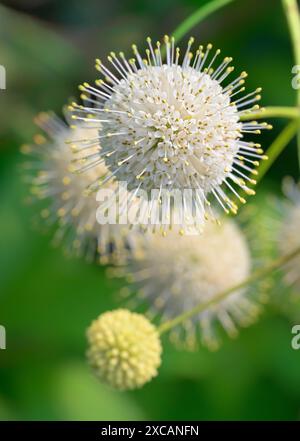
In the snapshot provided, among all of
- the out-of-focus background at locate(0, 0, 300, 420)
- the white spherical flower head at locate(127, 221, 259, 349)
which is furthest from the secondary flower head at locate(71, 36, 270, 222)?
the out-of-focus background at locate(0, 0, 300, 420)

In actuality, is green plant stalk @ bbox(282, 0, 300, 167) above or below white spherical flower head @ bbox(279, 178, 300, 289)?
above

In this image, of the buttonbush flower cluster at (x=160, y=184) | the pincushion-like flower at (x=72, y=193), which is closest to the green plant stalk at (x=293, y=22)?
the buttonbush flower cluster at (x=160, y=184)

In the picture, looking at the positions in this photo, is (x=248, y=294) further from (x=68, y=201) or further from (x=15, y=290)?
(x=15, y=290)

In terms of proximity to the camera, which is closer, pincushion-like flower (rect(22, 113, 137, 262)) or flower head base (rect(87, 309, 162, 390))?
flower head base (rect(87, 309, 162, 390))

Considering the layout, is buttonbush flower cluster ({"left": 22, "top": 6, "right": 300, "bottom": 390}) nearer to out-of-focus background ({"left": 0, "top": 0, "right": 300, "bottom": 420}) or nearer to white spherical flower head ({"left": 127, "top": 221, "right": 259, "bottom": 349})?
white spherical flower head ({"left": 127, "top": 221, "right": 259, "bottom": 349})

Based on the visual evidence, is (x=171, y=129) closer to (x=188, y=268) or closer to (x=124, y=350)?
(x=124, y=350)

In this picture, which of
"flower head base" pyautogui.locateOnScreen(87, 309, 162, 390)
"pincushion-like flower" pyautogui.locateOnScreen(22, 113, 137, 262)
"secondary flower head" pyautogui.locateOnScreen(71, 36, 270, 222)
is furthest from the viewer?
"pincushion-like flower" pyautogui.locateOnScreen(22, 113, 137, 262)

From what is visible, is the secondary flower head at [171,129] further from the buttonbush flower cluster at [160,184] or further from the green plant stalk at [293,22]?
the green plant stalk at [293,22]
